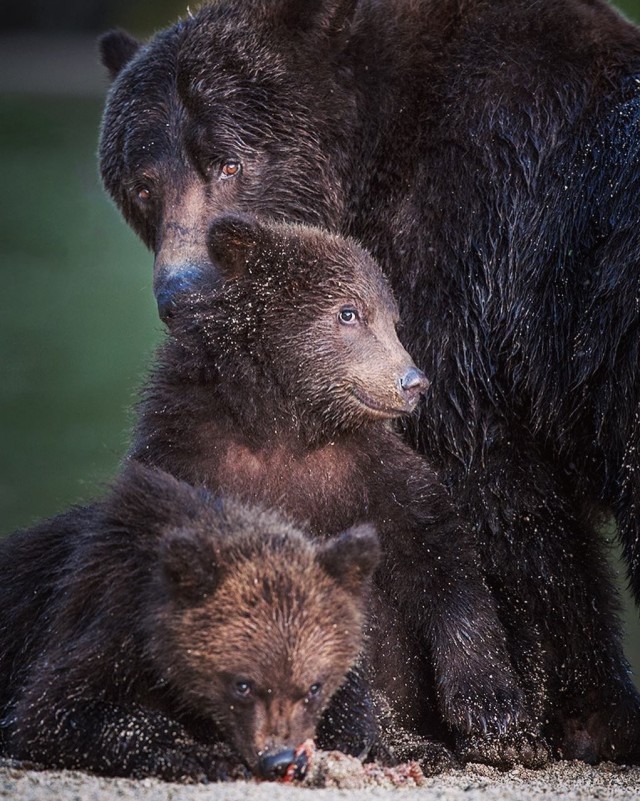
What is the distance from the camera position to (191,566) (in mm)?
4543

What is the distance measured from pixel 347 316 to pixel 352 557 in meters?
1.21

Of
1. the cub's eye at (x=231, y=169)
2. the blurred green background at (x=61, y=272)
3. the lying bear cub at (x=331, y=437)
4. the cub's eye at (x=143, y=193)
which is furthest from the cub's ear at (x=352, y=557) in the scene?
the blurred green background at (x=61, y=272)

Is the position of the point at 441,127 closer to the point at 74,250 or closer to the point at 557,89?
the point at 557,89

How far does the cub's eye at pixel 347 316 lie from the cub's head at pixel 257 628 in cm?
112

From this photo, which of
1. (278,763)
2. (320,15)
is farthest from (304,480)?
(320,15)

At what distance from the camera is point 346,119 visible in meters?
6.66

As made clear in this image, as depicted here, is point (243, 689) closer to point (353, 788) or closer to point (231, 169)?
point (353, 788)

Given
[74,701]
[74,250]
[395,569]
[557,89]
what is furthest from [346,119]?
[74,250]

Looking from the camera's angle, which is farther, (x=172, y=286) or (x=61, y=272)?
(x=61, y=272)

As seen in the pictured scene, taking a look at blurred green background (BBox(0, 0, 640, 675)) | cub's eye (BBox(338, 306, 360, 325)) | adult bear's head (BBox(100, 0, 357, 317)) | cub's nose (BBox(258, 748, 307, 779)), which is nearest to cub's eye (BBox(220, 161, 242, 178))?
adult bear's head (BBox(100, 0, 357, 317))

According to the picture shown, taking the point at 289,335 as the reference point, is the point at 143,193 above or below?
above

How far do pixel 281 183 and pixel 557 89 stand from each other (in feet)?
4.01

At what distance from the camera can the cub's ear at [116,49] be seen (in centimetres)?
766

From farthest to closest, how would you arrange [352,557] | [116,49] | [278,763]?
[116,49]
[352,557]
[278,763]
